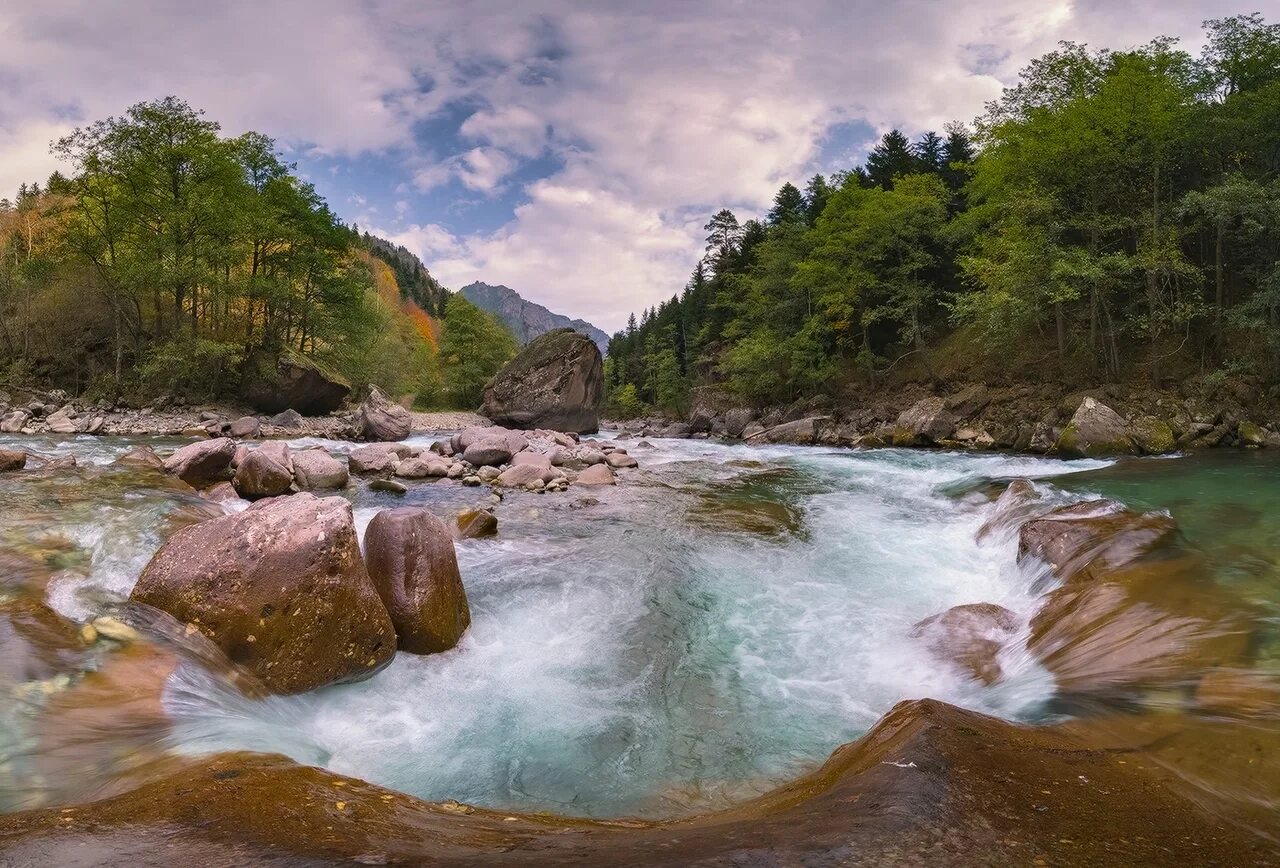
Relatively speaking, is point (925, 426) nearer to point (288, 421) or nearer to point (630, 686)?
point (630, 686)

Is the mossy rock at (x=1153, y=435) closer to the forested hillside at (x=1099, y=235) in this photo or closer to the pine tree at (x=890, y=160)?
the forested hillside at (x=1099, y=235)

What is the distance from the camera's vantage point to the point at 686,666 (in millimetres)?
5887

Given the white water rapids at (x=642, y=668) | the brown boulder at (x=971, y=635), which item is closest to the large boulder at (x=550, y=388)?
the white water rapids at (x=642, y=668)

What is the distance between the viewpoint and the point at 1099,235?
70.9ft

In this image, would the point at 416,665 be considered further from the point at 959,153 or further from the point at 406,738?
the point at 959,153

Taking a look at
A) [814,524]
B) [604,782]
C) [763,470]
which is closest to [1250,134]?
[763,470]

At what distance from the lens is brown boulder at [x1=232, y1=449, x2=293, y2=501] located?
11.6 m

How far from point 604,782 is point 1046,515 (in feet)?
26.6

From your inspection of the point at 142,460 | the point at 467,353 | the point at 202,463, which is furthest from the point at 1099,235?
the point at 467,353

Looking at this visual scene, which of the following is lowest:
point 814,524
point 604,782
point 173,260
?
point 604,782

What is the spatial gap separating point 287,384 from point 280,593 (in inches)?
1161

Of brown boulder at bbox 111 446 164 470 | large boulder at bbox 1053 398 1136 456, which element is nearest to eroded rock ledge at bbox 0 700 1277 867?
brown boulder at bbox 111 446 164 470

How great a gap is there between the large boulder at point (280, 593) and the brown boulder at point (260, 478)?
277 inches

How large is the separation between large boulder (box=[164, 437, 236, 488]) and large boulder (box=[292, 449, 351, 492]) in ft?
4.48
